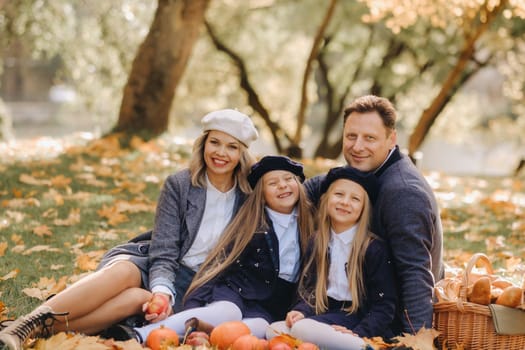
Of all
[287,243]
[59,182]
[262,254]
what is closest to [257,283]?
[262,254]

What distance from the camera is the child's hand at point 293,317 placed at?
319 centimetres

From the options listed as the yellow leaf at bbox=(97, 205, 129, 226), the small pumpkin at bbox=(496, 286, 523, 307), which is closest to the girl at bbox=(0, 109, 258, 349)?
the small pumpkin at bbox=(496, 286, 523, 307)

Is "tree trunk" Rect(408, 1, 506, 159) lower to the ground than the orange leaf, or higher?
higher

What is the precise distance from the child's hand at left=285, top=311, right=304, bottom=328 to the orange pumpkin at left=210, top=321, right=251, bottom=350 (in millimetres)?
259

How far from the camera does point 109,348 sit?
2830 mm

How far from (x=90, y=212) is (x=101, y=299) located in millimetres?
2855

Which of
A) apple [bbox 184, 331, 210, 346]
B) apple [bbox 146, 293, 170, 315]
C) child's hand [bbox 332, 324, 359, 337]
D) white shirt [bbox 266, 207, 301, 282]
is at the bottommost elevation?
apple [bbox 184, 331, 210, 346]

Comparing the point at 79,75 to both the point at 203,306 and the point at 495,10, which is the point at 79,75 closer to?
the point at 495,10

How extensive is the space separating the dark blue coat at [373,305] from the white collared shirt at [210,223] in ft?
2.23

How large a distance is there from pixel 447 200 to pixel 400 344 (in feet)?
17.4

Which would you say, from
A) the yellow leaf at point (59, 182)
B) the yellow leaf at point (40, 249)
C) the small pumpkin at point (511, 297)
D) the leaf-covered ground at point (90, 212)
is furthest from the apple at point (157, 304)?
the yellow leaf at point (59, 182)

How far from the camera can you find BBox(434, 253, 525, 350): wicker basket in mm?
2988

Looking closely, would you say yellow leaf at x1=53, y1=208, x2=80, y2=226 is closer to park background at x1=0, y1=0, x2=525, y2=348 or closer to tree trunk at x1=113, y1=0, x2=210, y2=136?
park background at x1=0, y1=0, x2=525, y2=348

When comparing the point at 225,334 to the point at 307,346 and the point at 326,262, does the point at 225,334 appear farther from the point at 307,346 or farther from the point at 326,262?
the point at 326,262
